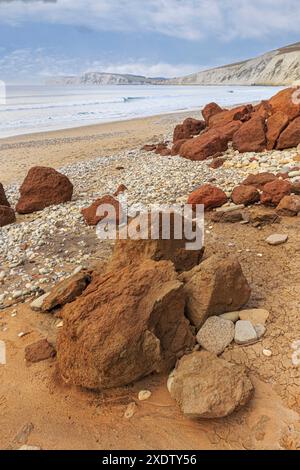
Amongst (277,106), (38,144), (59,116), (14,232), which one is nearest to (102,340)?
(14,232)

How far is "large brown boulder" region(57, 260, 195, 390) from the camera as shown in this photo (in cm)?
320

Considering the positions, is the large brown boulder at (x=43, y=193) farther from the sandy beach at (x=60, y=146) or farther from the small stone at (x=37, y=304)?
the sandy beach at (x=60, y=146)

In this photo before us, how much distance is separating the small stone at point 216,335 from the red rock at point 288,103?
25.4ft

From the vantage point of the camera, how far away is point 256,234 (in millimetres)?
5680

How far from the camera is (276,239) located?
17.5ft

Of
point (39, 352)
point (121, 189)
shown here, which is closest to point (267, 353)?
point (39, 352)

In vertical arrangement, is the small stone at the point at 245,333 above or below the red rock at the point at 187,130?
below

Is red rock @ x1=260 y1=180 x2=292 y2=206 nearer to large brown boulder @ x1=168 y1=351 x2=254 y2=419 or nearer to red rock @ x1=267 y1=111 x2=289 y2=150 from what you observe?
red rock @ x1=267 y1=111 x2=289 y2=150

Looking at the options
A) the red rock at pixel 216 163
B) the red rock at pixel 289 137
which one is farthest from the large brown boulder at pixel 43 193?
the red rock at pixel 289 137

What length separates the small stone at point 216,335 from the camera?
357 cm

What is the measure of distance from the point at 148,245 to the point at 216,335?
1.19 metres

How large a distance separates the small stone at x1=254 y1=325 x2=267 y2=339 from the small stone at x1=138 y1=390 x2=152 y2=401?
113 cm

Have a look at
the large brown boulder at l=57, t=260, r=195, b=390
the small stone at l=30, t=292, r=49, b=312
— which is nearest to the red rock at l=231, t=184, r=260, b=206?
the large brown boulder at l=57, t=260, r=195, b=390

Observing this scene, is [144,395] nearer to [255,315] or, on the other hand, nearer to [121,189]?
[255,315]
